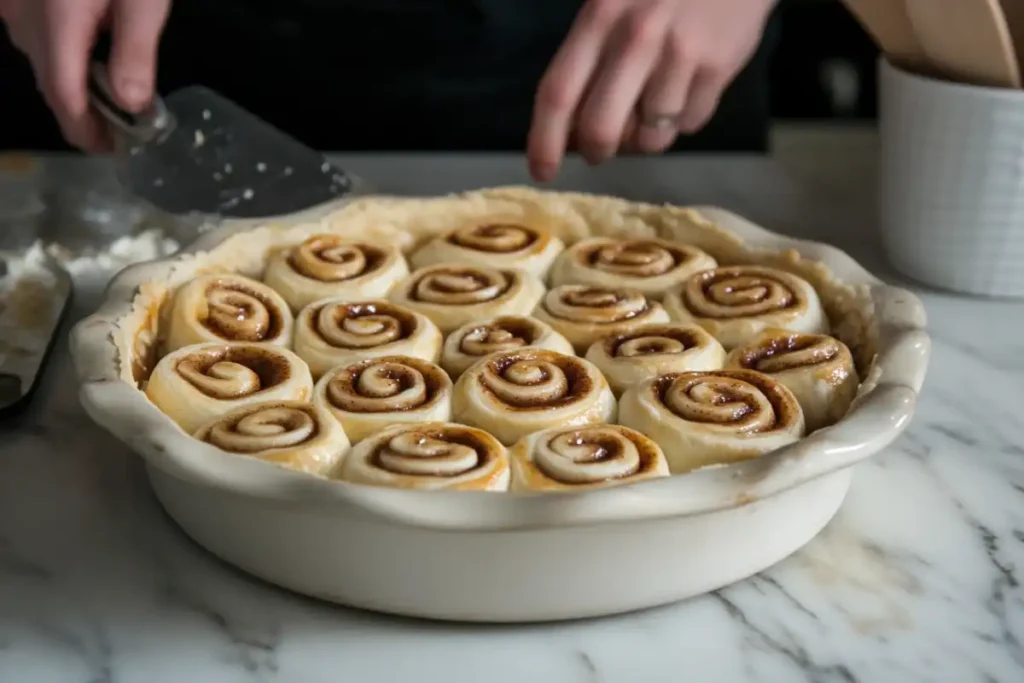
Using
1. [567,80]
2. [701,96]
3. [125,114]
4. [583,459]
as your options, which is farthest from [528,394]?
[125,114]

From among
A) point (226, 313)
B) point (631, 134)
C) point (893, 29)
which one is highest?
point (893, 29)

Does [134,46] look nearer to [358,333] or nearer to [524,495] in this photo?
[358,333]

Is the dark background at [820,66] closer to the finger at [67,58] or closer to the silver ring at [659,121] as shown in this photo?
the silver ring at [659,121]

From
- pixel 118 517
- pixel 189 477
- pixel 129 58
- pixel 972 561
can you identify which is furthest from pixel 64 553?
pixel 972 561

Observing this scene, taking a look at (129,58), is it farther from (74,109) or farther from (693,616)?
(693,616)

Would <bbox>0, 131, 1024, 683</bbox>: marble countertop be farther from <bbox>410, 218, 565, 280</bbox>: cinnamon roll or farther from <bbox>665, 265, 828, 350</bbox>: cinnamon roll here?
<bbox>410, 218, 565, 280</bbox>: cinnamon roll

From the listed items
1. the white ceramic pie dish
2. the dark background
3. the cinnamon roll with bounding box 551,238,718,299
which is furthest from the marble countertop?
the dark background

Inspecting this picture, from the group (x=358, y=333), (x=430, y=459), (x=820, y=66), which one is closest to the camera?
(x=430, y=459)

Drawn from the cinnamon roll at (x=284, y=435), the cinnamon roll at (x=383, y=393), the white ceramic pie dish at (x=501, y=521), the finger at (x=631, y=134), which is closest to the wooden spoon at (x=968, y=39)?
the finger at (x=631, y=134)
